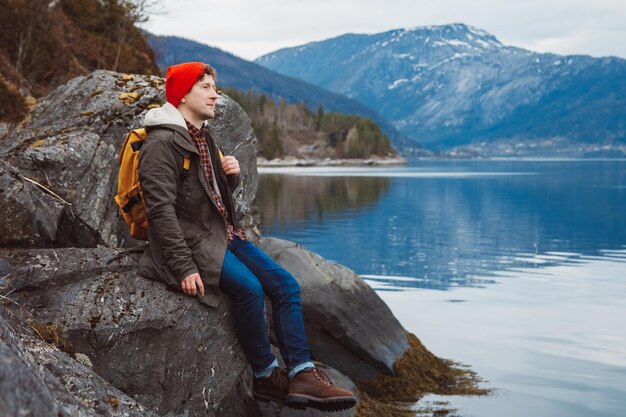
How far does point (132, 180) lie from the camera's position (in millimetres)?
5516

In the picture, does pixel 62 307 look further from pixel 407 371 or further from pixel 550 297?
pixel 550 297

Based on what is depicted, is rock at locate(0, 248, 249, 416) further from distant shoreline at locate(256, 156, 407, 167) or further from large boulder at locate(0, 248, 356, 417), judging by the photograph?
distant shoreline at locate(256, 156, 407, 167)

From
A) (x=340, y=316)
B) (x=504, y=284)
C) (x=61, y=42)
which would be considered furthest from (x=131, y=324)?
(x=61, y=42)

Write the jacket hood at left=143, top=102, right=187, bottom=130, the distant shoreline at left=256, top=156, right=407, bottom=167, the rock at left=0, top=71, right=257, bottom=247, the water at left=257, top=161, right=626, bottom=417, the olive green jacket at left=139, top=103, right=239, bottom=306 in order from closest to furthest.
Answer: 1. the olive green jacket at left=139, top=103, right=239, bottom=306
2. the jacket hood at left=143, top=102, right=187, bottom=130
3. the rock at left=0, top=71, right=257, bottom=247
4. the water at left=257, top=161, right=626, bottom=417
5. the distant shoreline at left=256, top=156, right=407, bottom=167

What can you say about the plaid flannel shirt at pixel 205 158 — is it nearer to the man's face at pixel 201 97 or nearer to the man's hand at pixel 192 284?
the man's face at pixel 201 97

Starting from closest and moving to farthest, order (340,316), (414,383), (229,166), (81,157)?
1. (229,166)
2. (81,157)
3. (340,316)
4. (414,383)

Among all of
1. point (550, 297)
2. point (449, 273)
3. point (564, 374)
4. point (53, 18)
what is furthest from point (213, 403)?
point (53, 18)

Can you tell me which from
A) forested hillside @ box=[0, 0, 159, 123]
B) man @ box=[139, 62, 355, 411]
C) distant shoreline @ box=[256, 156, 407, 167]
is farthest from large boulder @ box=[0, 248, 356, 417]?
distant shoreline @ box=[256, 156, 407, 167]

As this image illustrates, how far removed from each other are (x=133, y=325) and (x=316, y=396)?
4.83 feet

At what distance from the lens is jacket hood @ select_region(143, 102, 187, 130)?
543 cm

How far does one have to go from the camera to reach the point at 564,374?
1139 cm

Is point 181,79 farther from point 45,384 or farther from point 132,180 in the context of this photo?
point 45,384

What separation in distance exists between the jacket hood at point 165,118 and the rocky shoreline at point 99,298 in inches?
43.3

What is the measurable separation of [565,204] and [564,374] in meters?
42.3
